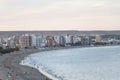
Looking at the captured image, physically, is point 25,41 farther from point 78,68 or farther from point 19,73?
point 19,73

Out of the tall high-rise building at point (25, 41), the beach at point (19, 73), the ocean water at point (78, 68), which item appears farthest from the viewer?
the tall high-rise building at point (25, 41)

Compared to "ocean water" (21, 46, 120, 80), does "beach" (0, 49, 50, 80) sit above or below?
above

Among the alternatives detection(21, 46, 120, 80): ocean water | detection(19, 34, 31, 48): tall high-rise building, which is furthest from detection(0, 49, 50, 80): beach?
detection(19, 34, 31, 48): tall high-rise building

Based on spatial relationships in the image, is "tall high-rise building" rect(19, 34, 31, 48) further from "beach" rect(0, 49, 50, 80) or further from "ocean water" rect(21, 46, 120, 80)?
"beach" rect(0, 49, 50, 80)

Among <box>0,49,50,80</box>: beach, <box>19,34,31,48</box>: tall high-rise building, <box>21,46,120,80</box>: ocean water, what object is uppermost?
<box>0,49,50,80</box>: beach

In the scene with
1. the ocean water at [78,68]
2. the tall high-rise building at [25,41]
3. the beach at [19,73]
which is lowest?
the tall high-rise building at [25,41]

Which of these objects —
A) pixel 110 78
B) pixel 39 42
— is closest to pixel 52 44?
pixel 39 42

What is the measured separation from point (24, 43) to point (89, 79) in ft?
448

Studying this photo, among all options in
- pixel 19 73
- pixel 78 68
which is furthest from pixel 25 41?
pixel 19 73

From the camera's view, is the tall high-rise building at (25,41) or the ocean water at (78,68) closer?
the ocean water at (78,68)

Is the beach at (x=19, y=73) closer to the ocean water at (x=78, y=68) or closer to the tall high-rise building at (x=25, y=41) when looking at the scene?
the ocean water at (x=78, y=68)

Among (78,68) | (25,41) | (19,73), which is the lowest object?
(25,41)

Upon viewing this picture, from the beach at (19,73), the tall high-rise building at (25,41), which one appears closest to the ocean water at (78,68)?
the beach at (19,73)

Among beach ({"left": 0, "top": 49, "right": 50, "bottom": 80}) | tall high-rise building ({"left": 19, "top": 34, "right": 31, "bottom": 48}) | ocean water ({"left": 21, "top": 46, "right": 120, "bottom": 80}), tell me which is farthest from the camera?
tall high-rise building ({"left": 19, "top": 34, "right": 31, "bottom": 48})
